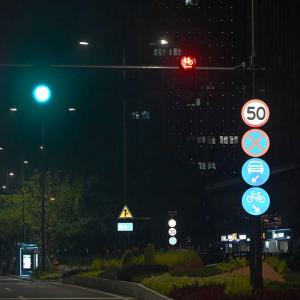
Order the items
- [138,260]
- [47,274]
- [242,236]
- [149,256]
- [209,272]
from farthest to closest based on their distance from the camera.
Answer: [242,236]
[47,274]
[138,260]
[149,256]
[209,272]

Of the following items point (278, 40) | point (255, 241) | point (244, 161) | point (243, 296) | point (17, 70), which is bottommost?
point (243, 296)

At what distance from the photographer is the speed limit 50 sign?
19.1 meters

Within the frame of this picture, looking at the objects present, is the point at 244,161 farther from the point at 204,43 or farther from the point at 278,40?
the point at 204,43

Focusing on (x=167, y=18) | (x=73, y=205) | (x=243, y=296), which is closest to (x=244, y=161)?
(x=243, y=296)

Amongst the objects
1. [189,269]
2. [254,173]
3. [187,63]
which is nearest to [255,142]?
[254,173]

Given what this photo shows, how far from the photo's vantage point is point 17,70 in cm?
2006

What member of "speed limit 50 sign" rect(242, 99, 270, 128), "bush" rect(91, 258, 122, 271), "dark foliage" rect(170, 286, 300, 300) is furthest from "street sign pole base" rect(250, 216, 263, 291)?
"bush" rect(91, 258, 122, 271)

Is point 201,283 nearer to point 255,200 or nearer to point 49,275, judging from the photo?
point 255,200

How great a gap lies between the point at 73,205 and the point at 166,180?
805 cm

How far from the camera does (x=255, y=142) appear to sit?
19.1 m

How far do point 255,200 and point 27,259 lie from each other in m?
48.4

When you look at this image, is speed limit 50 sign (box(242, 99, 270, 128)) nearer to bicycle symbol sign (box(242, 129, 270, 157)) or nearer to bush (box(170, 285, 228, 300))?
bicycle symbol sign (box(242, 129, 270, 157))

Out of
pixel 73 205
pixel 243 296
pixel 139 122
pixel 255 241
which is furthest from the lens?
pixel 139 122

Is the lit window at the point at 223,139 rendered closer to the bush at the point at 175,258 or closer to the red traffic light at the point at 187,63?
the bush at the point at 175,258
